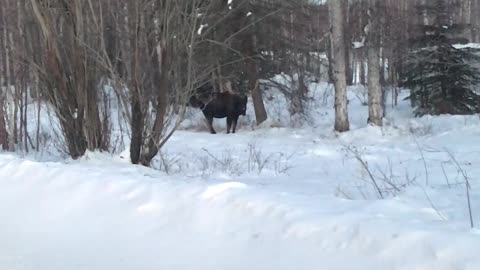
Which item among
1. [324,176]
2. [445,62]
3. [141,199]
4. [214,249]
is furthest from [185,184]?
[445,62]

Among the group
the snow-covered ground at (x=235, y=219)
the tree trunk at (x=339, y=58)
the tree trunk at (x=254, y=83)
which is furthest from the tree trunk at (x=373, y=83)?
the snow-covered ground at (x=235, y=219)

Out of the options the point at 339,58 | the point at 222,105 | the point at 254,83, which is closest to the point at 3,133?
the point at 222,105

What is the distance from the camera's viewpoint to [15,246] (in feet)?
18.4

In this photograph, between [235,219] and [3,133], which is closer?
[235,219]

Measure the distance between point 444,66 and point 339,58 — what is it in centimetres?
756

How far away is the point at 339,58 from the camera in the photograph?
17859 mm

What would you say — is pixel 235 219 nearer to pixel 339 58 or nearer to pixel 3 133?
pixel 3 133

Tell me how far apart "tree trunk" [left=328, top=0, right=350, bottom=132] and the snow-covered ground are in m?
8.15

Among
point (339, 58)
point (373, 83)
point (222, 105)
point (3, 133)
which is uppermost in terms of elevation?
point (339, 58)

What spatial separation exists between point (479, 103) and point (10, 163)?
1951cm

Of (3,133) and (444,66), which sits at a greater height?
(444,66)

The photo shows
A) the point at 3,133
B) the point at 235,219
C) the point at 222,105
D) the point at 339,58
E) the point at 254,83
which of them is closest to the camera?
the point at 235,219

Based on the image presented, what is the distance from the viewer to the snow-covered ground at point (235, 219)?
4.39m

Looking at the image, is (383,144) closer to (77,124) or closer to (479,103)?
(77,124)
